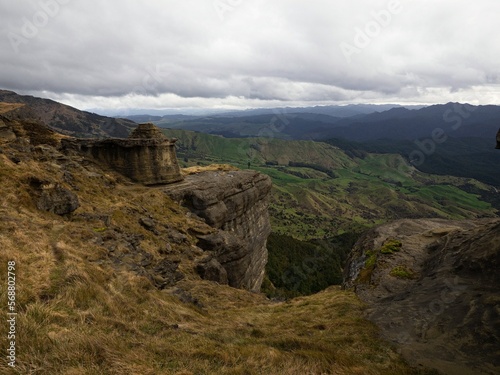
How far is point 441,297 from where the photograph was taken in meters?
17.1

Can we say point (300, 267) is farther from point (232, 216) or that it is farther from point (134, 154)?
point (134, 154)

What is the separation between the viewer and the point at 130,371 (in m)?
8.23

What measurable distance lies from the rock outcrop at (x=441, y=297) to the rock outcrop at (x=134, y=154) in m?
31.9

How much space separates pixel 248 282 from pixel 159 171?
23.6 m

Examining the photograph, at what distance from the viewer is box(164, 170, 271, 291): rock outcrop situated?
35.5 meters

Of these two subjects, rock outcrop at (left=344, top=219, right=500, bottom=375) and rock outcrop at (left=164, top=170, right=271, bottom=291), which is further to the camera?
rock outcrop at (left=164, top=170, right=271, bottom=291)

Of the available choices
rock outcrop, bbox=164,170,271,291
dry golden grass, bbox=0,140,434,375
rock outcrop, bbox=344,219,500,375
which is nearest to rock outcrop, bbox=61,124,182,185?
rock outcrop, bbox=164,170,271,291

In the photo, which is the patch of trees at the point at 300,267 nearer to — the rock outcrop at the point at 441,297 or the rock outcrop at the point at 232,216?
the rock outcrop at the point at 232,216

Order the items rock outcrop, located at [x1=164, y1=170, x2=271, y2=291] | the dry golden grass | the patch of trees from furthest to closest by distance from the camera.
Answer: the patch of trees, rock outcrop, located at [x1=164, y1=170, x2=271, y2=291], the dry golden grass

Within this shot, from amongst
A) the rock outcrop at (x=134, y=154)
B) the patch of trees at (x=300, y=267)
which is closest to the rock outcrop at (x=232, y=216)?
the rock outcrop at (x=134, y=154)

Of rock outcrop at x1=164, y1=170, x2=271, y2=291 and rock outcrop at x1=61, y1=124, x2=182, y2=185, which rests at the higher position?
rock outcrop at x1=61, y1=124, x2=182, y2=185

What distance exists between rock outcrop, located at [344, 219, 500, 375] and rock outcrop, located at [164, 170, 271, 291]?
13915 millimetres

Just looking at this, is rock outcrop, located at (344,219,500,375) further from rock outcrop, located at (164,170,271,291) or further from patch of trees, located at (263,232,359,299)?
patch of trees, located at (263,232,359,299)

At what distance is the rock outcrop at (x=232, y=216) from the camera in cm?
3550
